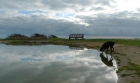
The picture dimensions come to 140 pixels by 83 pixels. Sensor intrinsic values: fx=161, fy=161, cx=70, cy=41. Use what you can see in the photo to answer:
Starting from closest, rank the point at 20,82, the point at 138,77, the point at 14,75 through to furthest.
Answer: the point at 20,82, the point at 138,77, the point at 14,75

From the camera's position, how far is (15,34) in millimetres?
80438

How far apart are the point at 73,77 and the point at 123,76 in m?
4.07

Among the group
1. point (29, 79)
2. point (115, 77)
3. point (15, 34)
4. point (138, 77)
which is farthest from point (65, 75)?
point (15, 34)

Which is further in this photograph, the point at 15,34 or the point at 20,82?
the point at 15,34

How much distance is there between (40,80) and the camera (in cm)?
1178

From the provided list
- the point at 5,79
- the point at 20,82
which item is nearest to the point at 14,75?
the point at 5,79

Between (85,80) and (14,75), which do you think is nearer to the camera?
(85,80)

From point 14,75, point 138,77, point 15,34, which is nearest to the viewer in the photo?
point 138,77

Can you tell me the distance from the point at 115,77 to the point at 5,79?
855 cm

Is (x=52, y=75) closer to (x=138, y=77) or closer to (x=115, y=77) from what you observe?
(x=115, y=77)

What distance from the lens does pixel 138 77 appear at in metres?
12.4

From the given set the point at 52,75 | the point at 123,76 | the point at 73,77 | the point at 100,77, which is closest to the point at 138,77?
the point at 123,76

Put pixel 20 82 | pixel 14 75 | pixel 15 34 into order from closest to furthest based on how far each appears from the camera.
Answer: pixel 20 82, pixel 14 75, pixel 15 34

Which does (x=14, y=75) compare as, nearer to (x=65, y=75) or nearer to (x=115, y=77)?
(x=65, y=75)
